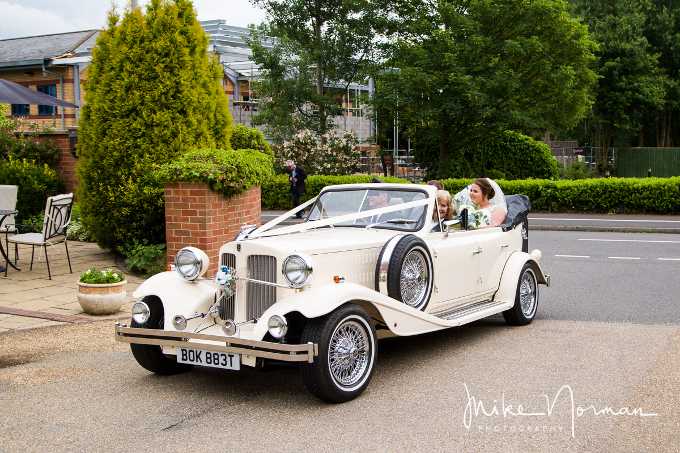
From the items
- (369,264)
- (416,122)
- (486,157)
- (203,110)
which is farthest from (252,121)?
(369,264)

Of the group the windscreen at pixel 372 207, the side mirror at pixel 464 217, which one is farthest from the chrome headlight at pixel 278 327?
the side mirror at pixel 464 217

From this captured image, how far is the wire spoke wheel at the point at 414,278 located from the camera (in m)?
6.48

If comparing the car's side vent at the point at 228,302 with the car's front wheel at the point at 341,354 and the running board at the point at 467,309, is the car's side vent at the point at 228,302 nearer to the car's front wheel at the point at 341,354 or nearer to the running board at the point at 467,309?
the car's front wheel at the point at 341,354

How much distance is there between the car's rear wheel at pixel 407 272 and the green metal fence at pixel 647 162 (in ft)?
135

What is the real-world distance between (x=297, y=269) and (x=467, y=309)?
2.37 metres

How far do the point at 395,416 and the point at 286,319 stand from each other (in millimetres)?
1058

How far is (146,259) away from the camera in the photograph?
35.9 feet

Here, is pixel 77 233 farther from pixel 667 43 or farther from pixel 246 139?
pixel 667 43

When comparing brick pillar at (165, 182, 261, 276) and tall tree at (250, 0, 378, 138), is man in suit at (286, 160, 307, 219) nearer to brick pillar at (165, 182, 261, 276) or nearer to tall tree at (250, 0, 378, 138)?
tall tree at (250, 0, 378, 138)

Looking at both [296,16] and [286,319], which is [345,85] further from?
[286,319]

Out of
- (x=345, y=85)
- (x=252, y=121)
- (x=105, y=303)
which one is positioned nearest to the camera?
(x=105, y=303)

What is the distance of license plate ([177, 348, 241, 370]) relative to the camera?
18.1 feet

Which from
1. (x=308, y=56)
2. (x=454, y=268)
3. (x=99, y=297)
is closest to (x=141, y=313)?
(x=99, y=297)

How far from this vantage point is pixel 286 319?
18.6 ft
